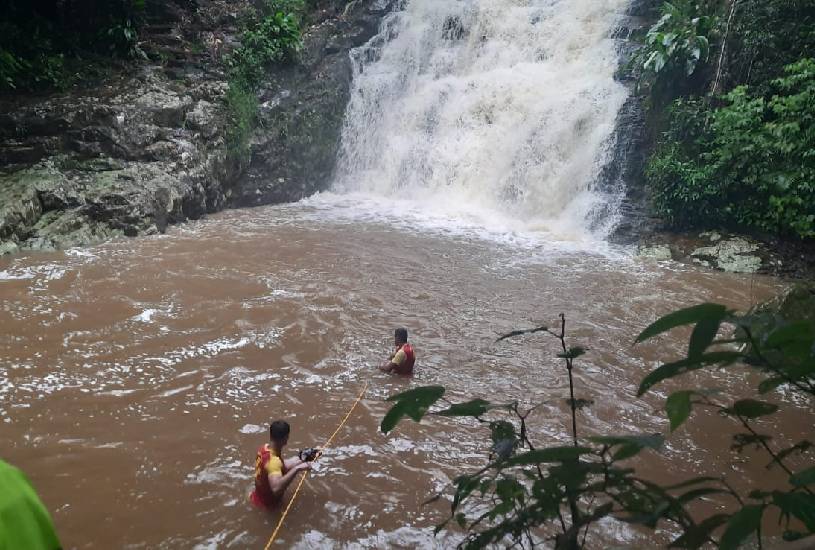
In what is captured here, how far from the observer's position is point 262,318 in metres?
6.66

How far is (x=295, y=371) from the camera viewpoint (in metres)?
5.49

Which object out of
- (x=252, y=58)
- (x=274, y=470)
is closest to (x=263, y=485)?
(x=274, y=470)

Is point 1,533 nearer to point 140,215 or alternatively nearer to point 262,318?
point 262,318

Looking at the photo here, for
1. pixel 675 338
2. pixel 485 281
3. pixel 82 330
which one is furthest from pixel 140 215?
pixel 675 338

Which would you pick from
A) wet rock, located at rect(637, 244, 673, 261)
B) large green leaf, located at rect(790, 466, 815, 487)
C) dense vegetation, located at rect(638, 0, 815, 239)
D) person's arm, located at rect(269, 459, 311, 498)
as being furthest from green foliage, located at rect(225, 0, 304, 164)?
large green leaf, located at rect(790, 466, 815, 487)

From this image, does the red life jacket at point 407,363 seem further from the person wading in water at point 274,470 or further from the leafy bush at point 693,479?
the leafy bush at point 693,479

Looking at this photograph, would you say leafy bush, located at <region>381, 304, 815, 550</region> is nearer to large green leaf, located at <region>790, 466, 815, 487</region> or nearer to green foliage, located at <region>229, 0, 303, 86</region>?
large green leaf, located at <region>790, 466, 815, 487</region>

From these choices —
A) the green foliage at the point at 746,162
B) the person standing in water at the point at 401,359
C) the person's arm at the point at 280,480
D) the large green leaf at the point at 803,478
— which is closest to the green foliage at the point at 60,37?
the person standing in water at the point at 401,359

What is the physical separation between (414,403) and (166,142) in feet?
36.6

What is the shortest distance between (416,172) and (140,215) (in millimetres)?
6725

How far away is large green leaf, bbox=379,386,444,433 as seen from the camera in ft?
3.81

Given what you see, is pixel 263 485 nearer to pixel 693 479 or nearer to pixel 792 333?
pixel 693 479

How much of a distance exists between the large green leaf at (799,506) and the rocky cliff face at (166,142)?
31.7 ft

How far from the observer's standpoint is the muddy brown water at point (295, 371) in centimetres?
365
